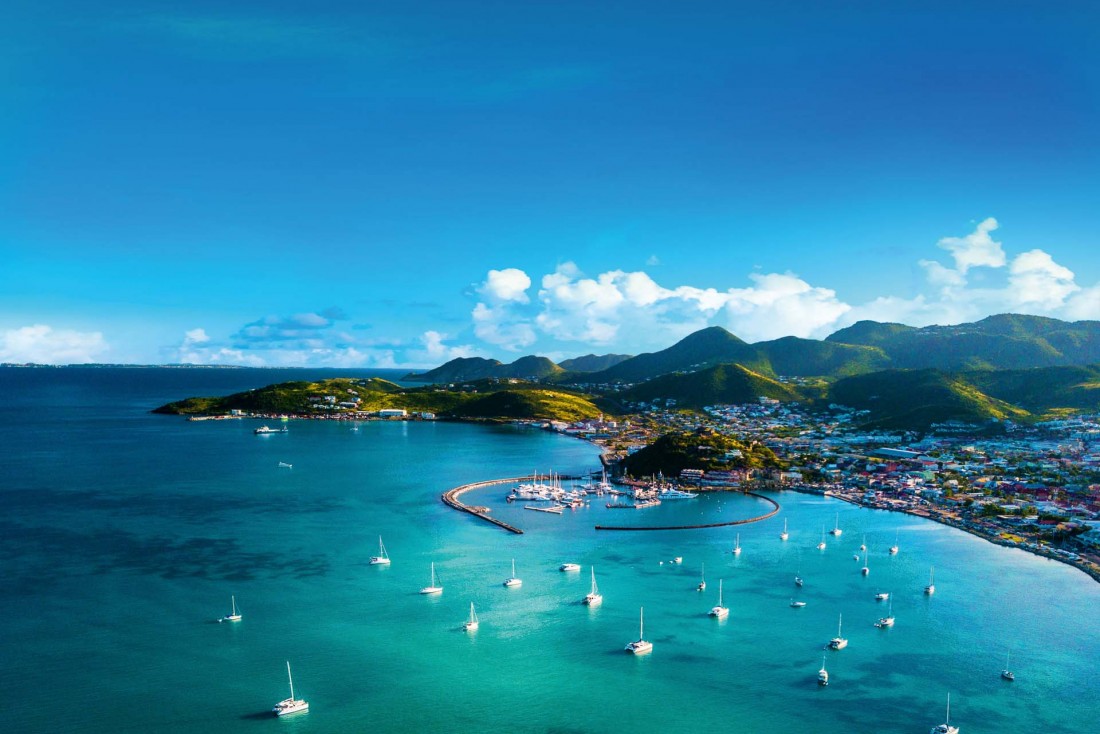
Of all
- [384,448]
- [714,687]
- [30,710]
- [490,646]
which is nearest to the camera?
[30,710]

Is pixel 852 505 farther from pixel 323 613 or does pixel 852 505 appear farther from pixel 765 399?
pixel 765 399

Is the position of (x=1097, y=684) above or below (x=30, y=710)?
below

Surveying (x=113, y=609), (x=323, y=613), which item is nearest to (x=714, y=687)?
(x=323, y=613)

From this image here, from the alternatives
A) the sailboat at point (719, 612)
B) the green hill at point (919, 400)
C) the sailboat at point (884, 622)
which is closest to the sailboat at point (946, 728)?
the sailboat at point (884, 622)

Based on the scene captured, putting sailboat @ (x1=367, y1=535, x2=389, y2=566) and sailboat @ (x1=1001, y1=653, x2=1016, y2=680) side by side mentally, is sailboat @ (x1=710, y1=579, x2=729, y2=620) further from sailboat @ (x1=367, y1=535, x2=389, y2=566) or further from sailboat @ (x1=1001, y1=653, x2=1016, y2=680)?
sailboat @ (x1=367, y1=535, x2=389, y2=566)

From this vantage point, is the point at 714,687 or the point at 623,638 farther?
the point at 623,638

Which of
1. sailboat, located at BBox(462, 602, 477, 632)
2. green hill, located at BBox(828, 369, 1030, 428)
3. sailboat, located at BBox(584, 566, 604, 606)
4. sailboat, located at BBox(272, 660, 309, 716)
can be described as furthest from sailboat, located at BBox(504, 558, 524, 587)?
green hill, located at BBox(828, 369, 1030, 428)

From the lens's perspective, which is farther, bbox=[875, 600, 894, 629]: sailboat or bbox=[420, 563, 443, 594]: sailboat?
bbox=[420, 563, 443, 594]: sailboat
